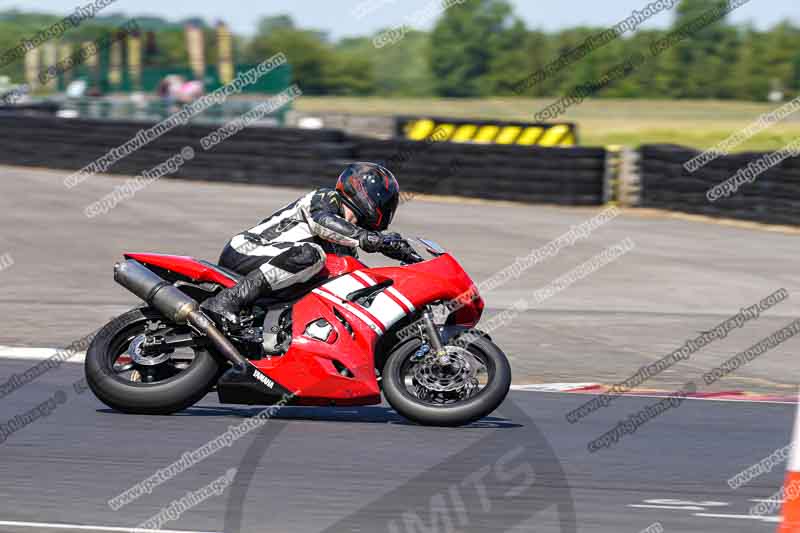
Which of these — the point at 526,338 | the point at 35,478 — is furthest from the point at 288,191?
the point at 35,478

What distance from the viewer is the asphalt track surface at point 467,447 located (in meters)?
6.06

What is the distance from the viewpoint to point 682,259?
1844 cm

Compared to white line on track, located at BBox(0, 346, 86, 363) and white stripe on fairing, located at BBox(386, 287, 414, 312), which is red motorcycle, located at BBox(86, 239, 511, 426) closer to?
white stripe on fairing, located at BBox(386, 287, 414, 312)

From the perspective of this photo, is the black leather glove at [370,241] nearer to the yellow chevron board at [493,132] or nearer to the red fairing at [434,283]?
the red fairing at [434,283]

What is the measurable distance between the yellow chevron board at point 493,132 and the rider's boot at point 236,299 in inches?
792

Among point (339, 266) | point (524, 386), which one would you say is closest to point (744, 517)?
point (339, 266)

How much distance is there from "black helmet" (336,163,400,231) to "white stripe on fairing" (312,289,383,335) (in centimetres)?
53

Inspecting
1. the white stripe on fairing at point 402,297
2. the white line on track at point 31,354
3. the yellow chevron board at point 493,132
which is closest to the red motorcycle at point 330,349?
the white stripe on fairing at point 402,297

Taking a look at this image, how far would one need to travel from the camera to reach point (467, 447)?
7418 millimetres

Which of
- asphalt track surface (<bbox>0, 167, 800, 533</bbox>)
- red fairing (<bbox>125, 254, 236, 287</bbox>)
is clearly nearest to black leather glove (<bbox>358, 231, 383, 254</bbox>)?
red fairing (<bbox>125, 254, 236, 287</bbox>)

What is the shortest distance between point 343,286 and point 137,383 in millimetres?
1317

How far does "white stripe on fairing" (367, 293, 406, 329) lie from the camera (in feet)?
25.1

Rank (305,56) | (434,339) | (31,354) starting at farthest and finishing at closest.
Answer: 1. (305,56)
2. (31,354)
3. (434,339)

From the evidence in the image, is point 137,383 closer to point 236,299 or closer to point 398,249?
point 236,299
